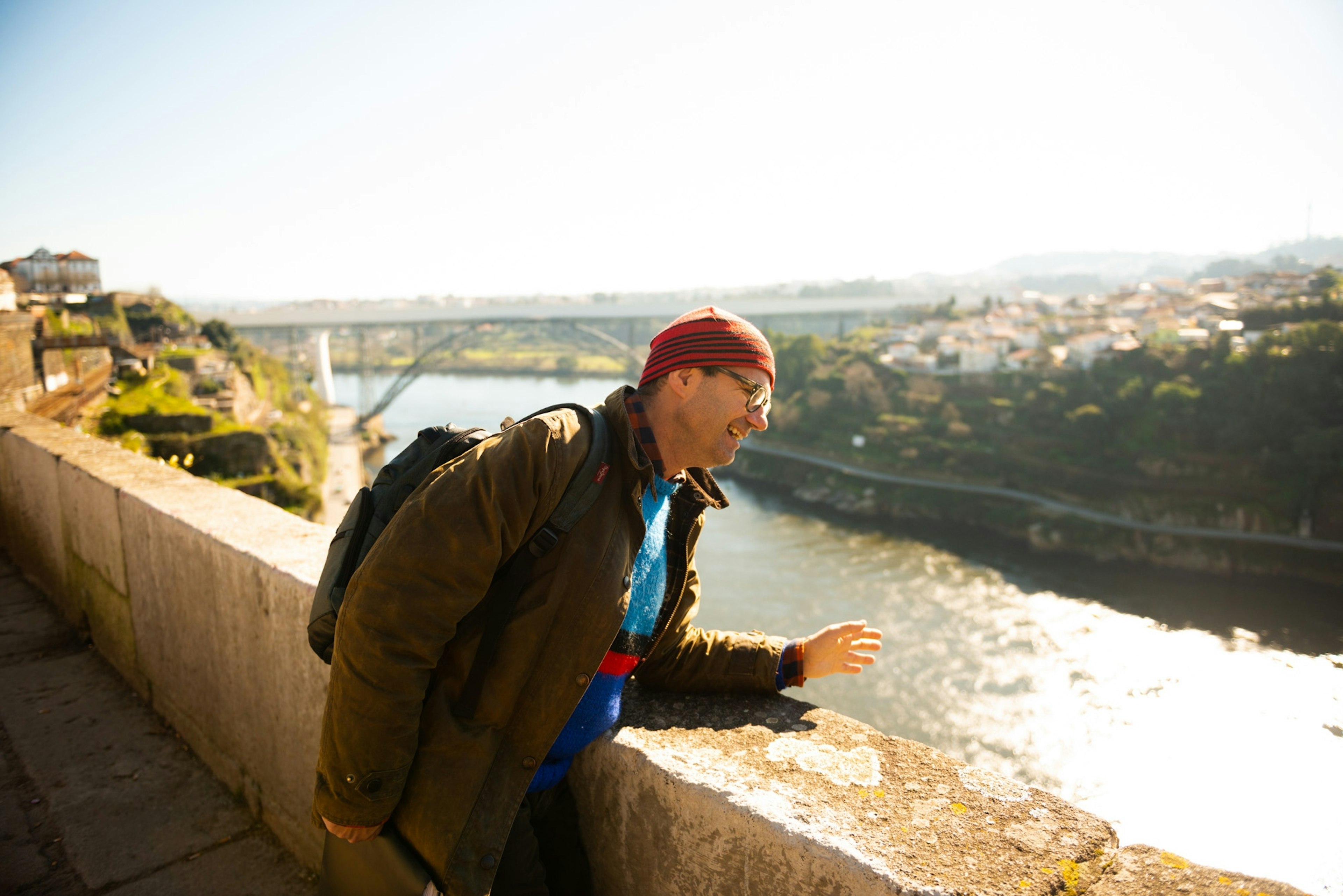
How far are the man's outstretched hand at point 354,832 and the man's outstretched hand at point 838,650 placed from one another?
23.6 inches

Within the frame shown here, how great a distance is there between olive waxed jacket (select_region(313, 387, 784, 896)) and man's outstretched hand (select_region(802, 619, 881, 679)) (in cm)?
44

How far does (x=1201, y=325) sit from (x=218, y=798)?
1817 inches

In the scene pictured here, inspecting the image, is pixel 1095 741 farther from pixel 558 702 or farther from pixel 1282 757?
pixel 558 702

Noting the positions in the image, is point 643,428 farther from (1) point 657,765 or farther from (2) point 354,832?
(2) point 354,832

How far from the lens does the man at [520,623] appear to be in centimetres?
76

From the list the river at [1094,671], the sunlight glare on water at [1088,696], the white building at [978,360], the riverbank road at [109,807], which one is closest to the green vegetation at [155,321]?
the river at [1094,671]

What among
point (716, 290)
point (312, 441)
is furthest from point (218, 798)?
A: point (716, 290)

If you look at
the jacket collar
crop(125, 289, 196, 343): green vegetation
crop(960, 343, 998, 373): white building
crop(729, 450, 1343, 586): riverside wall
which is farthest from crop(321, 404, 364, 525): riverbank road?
crop(960, 343, 998, 373): white building

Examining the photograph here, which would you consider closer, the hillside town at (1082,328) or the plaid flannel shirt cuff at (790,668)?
the plaid flannel shirt cuff at (790,668)

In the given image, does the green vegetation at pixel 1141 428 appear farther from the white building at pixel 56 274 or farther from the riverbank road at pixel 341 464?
the white building at pixel 56 274

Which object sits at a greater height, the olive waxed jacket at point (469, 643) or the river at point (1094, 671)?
the olive waxed jacket at point (469, 643)

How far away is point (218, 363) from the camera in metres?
28.1

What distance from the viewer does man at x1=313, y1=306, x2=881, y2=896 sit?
762 mm

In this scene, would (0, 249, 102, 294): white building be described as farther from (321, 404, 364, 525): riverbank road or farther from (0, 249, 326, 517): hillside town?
(321, 404, 364, 525): riverbank road
